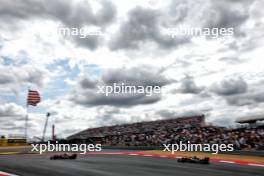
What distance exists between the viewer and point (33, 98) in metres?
44.1

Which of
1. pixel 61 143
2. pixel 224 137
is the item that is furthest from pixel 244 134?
pixel 61 143

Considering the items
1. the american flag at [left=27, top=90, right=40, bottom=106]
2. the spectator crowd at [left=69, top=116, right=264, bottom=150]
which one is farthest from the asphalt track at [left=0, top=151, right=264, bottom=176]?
the american flag at [left=27, top=90, right=40, bottom=106]

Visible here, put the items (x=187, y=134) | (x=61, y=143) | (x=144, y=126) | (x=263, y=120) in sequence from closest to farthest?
(x=263, y=120)
(x=187, y=134)
(x=61, y=143)
(x=144, y=126)

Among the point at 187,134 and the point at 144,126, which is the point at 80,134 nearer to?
the point at 144,126

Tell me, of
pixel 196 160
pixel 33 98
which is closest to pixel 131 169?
pixel 196 160

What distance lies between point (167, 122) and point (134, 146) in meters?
14.5

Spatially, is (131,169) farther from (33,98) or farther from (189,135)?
(33,98)

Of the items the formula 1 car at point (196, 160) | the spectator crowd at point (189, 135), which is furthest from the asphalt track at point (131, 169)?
the spectator crowd at point (189, 135)

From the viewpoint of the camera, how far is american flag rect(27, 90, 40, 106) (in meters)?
43.9

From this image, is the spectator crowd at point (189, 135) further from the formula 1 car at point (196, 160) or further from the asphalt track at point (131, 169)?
the asphalt track at point (131, 169)

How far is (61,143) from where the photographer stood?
150 feet

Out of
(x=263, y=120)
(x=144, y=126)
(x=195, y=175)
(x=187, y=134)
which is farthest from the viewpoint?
(x=144, y=126)

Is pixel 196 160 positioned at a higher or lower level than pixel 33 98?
lower

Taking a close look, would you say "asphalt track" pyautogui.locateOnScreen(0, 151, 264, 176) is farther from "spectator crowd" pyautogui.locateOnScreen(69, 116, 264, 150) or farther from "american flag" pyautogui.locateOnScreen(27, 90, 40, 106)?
"american flag" pyautogui.locateOnScreen(27, 90, 40, 106)
